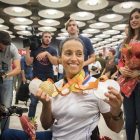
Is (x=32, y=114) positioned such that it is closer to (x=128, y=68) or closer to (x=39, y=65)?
(x=39, y=65)

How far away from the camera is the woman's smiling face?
0.97 metres

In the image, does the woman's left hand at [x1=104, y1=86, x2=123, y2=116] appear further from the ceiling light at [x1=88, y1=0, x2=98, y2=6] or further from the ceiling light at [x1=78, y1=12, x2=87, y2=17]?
the ceiling light at [x1=78, y1=12, x2=87, y2=17]

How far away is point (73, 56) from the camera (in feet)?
3.16

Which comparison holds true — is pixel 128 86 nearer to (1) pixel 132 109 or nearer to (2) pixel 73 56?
(1) pixel 132 109

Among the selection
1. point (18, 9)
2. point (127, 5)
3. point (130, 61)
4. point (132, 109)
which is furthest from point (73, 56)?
point (18, 9)

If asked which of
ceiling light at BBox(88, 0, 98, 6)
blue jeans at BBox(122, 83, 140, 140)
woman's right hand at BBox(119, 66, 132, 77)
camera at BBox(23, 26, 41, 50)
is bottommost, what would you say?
blue jeans at BBox(122, 83, 140, 140)

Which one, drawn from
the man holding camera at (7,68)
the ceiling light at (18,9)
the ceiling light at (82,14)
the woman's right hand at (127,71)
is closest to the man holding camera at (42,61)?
the man holding camera at (7,68)

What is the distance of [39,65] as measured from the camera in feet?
7.55

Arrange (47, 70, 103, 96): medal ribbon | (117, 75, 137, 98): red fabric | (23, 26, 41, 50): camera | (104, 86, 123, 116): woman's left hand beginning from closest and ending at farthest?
(104, 86, 123, 116): woman's left hand
(47, 70, 103, 96): medal ribbon
(117, 75, 137, 98): red fabric
(23, 26, 41, 50): camera

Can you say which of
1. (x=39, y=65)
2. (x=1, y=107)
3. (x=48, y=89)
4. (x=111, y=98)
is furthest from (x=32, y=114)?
(x=111, y=98)

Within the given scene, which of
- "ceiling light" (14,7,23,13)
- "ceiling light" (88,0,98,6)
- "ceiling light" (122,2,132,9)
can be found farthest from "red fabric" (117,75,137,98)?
"ceiling light" (14,7,23,13)

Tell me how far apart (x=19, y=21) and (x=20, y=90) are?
14.4 feet

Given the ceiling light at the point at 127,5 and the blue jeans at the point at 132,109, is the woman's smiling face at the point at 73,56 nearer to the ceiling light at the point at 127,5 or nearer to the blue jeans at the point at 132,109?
the blue jeans at the point at 132,109

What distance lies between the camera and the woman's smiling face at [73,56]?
968 mm
